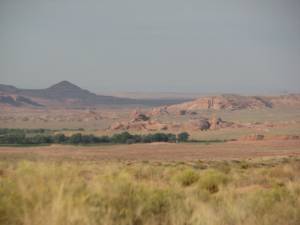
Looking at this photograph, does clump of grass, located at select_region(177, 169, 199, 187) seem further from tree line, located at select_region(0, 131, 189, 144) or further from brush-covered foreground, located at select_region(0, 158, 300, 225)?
Answer: tree line, located at select_region(0, 131, 189, 144)

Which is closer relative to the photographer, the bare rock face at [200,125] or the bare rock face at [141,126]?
the bare rock face at [141,126]

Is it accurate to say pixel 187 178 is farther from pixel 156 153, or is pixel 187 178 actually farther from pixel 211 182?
pixel 156 153

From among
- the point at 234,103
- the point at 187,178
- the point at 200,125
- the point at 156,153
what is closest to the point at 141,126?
the point at 200,125

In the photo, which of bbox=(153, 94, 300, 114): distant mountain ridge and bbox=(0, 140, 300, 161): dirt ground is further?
bbox=(153, 94, 300, 114): distant mountain ridge

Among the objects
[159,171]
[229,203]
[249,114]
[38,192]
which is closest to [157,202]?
[229,203]

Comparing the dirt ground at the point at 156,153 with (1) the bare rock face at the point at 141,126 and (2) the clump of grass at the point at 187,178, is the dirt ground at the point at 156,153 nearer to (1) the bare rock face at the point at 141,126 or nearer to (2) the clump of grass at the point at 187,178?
(2) the clump of grass at the point at 187,178

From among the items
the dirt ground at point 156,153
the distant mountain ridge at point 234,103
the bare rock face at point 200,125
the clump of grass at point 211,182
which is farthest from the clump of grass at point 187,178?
the distant mountain ridge at point 234,103

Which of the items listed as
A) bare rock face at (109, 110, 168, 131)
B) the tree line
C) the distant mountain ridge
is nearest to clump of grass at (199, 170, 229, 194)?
the tree line

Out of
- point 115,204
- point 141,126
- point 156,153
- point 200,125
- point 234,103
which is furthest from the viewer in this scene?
point 234,103

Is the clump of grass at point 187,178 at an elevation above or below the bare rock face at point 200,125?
above

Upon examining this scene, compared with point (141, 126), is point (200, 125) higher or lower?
higher

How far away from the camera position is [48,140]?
75.8 metres

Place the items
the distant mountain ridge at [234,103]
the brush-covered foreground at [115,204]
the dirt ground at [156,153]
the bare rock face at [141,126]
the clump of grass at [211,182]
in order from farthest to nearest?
the distant mountain ridge at [234,103] < the bare rock face at [141,126] < the dirt ground at [156,153] < the clump of grass at [211,182] < the brush-covered foreground at [115,204]

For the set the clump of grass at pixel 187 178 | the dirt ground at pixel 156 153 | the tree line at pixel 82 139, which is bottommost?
the tree line at pixel 82 139
